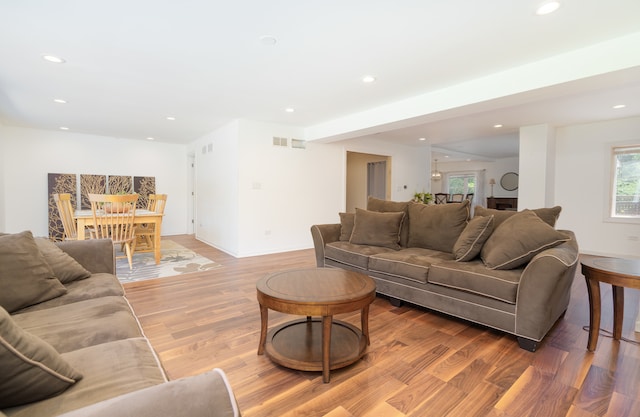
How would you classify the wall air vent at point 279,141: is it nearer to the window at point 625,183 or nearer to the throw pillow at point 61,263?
the throw pillow at point 61,263

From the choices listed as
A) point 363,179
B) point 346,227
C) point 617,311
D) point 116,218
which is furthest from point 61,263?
point 363,179

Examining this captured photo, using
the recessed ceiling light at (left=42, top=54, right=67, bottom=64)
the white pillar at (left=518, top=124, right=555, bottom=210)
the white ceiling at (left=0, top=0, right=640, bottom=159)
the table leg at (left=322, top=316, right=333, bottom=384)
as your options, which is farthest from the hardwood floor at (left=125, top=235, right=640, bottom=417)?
the white pillar at (left=518, top=124, right=555, bottom=210)

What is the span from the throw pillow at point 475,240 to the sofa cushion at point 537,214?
0.17 meters

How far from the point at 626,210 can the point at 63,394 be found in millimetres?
7411

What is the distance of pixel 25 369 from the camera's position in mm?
819

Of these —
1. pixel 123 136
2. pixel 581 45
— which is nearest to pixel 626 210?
pixel 581 45

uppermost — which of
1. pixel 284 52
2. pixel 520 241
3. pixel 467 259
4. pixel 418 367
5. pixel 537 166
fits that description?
pixel 284 52

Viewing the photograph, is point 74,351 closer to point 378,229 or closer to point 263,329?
point 263,329

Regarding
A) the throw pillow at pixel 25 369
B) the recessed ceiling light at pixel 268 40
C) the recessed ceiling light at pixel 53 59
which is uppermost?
the recessed ceiling light at pixel 53 59

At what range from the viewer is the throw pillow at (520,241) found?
226 centimetres

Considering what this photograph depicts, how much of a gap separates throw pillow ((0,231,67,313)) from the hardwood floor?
78 cm

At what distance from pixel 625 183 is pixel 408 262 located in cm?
517

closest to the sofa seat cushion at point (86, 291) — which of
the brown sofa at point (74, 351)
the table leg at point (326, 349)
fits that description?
the brown sofa at point (74, 351)

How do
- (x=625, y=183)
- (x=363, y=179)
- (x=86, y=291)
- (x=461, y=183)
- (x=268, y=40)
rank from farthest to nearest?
(x=461, y=183) → (x=363, y=179) → (x=625, y=183) → (x=268, y=40) → (x=86, y=291)
